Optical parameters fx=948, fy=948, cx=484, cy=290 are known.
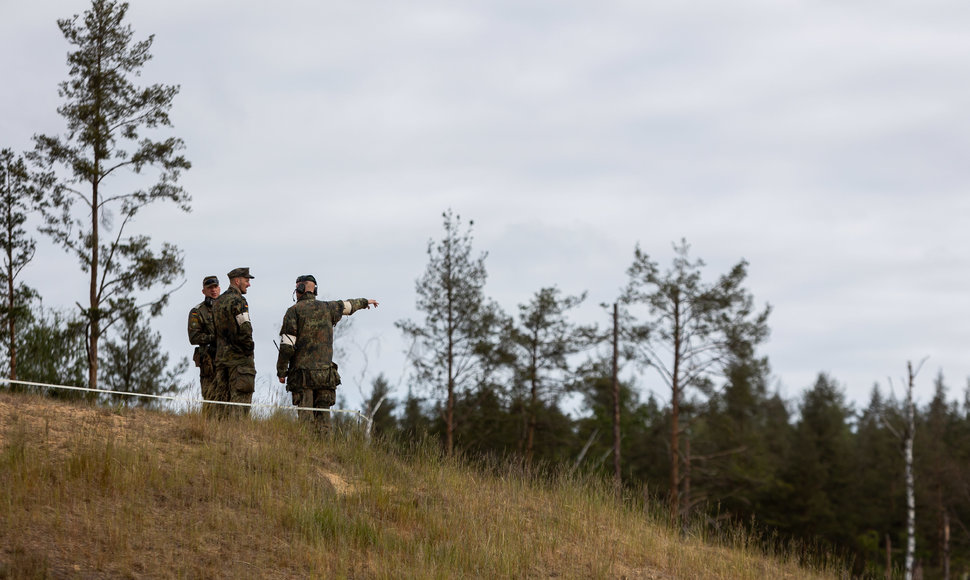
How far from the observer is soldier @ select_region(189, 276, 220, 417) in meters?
12.5

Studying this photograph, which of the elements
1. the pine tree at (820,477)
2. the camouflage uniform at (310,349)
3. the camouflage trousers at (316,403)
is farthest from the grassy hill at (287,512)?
the pine tree at (820,477)

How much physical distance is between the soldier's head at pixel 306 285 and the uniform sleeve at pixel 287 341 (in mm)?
313

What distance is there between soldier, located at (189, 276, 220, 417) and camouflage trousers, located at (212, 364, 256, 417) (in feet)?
0.38

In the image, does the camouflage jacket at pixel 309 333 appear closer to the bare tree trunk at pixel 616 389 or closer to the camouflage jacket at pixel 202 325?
the camouflage jacket at pixel 202 325

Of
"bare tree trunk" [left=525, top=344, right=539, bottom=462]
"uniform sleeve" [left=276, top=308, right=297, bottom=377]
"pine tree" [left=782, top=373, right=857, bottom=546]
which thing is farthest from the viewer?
"pine tree" [left=782, top=373, right=857, bottom=546]

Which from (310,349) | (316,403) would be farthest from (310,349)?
(316,403)

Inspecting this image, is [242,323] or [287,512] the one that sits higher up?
[242,323]

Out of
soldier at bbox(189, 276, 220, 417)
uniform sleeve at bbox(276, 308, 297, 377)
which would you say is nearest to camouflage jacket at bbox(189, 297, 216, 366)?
soldier at bbox(189, 276, 220, 417)

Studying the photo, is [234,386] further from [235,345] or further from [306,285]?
[306,285]

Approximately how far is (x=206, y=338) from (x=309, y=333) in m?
1.46

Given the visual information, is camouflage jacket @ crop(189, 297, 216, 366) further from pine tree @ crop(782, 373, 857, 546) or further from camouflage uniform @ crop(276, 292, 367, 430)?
pine tree @ crop(782, 373, 857, 546)

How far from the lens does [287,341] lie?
1207cm

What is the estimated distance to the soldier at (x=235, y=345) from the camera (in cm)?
1230

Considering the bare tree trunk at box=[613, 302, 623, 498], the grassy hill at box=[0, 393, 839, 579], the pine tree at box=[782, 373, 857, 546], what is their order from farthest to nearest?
the pine tree at box=[782, 373, 857, 546], the bare tree trunk at box=[613, 302, 623, 498], the grassy hill at box=[0, 393, 839, 579]
